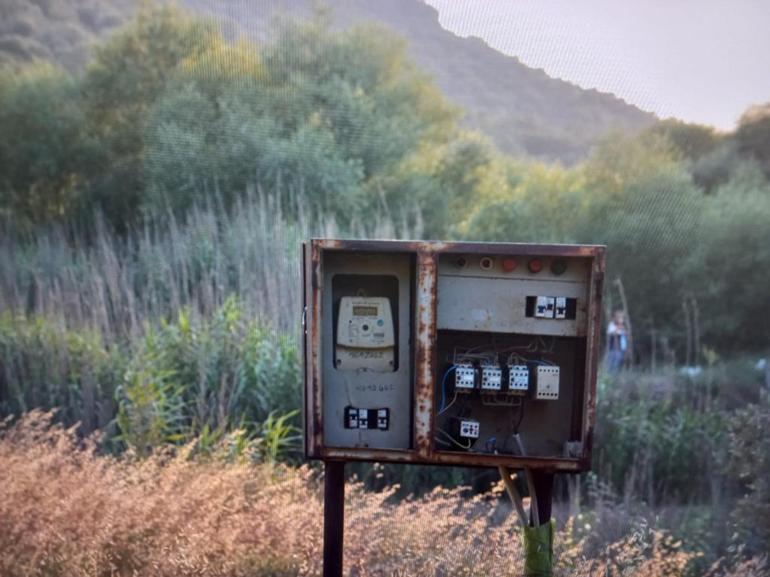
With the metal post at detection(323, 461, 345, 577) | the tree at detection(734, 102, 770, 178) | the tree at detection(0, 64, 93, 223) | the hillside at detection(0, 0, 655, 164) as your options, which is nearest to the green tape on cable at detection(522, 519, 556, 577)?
the metal post at detection(323, 461, 345, 577)

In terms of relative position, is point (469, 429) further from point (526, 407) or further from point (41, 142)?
point (41, 142)

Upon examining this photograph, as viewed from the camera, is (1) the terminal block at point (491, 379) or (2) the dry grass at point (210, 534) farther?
(2) the dry grass at point (210, 534)

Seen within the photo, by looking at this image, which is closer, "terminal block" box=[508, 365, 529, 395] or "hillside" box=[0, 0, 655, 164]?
"terminal block" box=[508, 365, 529, 395]

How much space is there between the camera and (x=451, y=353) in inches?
122

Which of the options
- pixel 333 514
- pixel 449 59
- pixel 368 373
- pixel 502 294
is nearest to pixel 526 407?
pixel 502 294

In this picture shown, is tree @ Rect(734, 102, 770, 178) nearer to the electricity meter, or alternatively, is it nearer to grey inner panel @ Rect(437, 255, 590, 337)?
grey inner panel @ Rect(437, 255, 590, 337)

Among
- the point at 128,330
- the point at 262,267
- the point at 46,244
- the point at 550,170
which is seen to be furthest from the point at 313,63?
the point at 128,330

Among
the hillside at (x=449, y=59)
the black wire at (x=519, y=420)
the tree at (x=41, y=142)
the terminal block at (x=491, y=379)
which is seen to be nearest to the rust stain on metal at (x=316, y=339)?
the terminal block at (x=491, y=379)

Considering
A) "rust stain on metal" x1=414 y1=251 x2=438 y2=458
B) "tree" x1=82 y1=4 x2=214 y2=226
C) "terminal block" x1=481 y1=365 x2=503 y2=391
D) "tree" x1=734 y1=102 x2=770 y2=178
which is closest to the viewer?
"rust stain on metal" x1=414 y1=251 x2=438 y2=458

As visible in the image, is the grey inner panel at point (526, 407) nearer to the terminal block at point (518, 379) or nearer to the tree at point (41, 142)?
the terminal block at point (518, 379)

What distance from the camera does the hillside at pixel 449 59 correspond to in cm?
1078

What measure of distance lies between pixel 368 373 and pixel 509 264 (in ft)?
2.07

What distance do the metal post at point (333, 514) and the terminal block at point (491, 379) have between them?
586mm

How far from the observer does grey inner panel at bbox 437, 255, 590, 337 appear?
9.65 feet
